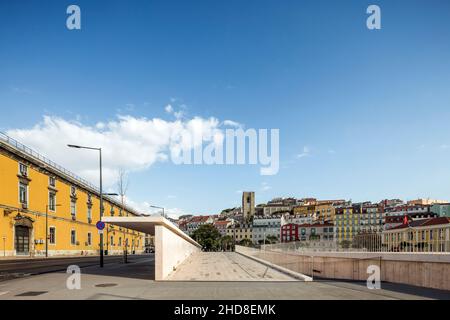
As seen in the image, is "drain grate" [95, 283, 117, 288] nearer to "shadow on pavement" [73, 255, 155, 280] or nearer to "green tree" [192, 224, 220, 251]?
"shadow on pavement" [73, 255, 155, 280]

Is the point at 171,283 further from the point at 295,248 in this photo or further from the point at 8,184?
the point at 8,184

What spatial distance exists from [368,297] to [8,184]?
43.9 meters

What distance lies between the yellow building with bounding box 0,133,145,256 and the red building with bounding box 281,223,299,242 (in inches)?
4407

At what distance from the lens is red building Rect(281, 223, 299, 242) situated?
166125mm

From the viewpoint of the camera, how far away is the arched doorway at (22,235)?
43.9 meters

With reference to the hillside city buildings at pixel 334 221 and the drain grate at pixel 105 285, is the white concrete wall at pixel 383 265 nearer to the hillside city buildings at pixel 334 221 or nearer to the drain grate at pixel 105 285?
the drain grate at pixel 105 285

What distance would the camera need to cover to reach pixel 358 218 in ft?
496

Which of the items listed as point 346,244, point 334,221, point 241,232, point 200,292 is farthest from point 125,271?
point 241,232

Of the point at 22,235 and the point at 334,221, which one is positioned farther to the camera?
the point at 334,221

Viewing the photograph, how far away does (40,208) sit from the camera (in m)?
50.4

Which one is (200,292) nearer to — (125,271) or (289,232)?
(125,271)

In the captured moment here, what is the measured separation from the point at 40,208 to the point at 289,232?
442ft

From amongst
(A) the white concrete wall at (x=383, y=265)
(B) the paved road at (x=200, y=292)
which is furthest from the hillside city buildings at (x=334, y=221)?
(B) the paved road at (x=200, y=292)
